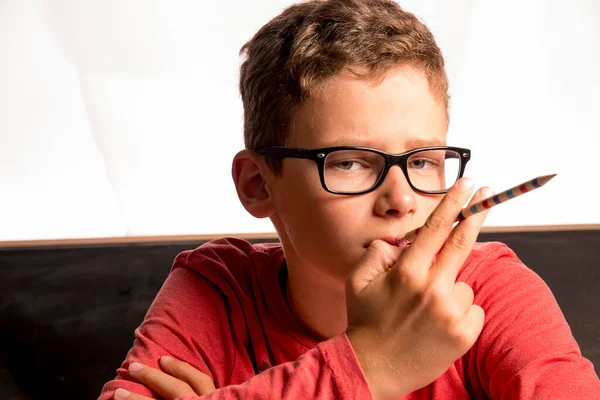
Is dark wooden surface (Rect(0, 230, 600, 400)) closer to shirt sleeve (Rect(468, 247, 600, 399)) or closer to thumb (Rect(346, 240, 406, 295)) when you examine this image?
shirt sleeve (Rect(468, 247, 600, 399))

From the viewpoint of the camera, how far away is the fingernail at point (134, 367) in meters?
1.24

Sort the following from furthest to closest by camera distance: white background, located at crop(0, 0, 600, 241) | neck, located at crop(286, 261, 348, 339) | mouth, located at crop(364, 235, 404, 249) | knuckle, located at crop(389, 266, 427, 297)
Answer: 1. white background, located at crop(0, 0, 600, 241)
2. neck, located at crop(286, 261, 348, 339)
3. mouth, located at crop(364, 235, 404, 249)
4. knuckle, located at crop(389, 266, 427, 297)

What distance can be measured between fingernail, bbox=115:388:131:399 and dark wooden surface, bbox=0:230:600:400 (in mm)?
744

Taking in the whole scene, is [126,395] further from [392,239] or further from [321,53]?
[321,53]

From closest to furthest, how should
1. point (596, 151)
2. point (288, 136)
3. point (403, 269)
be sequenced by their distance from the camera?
1. point (403, 269)
2. point (288, 136)
3. point (596, 151)

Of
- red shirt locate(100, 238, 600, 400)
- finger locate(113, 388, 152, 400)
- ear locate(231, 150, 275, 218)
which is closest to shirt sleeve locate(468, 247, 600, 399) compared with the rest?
red shirt locate(100, 238, 600, 400)

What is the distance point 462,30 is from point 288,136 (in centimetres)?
122

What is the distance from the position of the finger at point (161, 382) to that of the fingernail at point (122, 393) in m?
0.03

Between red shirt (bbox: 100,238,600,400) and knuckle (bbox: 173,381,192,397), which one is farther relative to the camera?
knuckle (bbox: 173,381,192,397)

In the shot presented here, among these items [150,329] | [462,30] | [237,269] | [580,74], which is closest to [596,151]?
[580,74]

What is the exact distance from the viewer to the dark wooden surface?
6.28 feet

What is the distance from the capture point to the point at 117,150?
2.18m

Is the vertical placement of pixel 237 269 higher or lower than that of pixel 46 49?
lower

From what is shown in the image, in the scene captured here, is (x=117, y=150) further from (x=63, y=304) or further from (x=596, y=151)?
(x=596, y=151)
